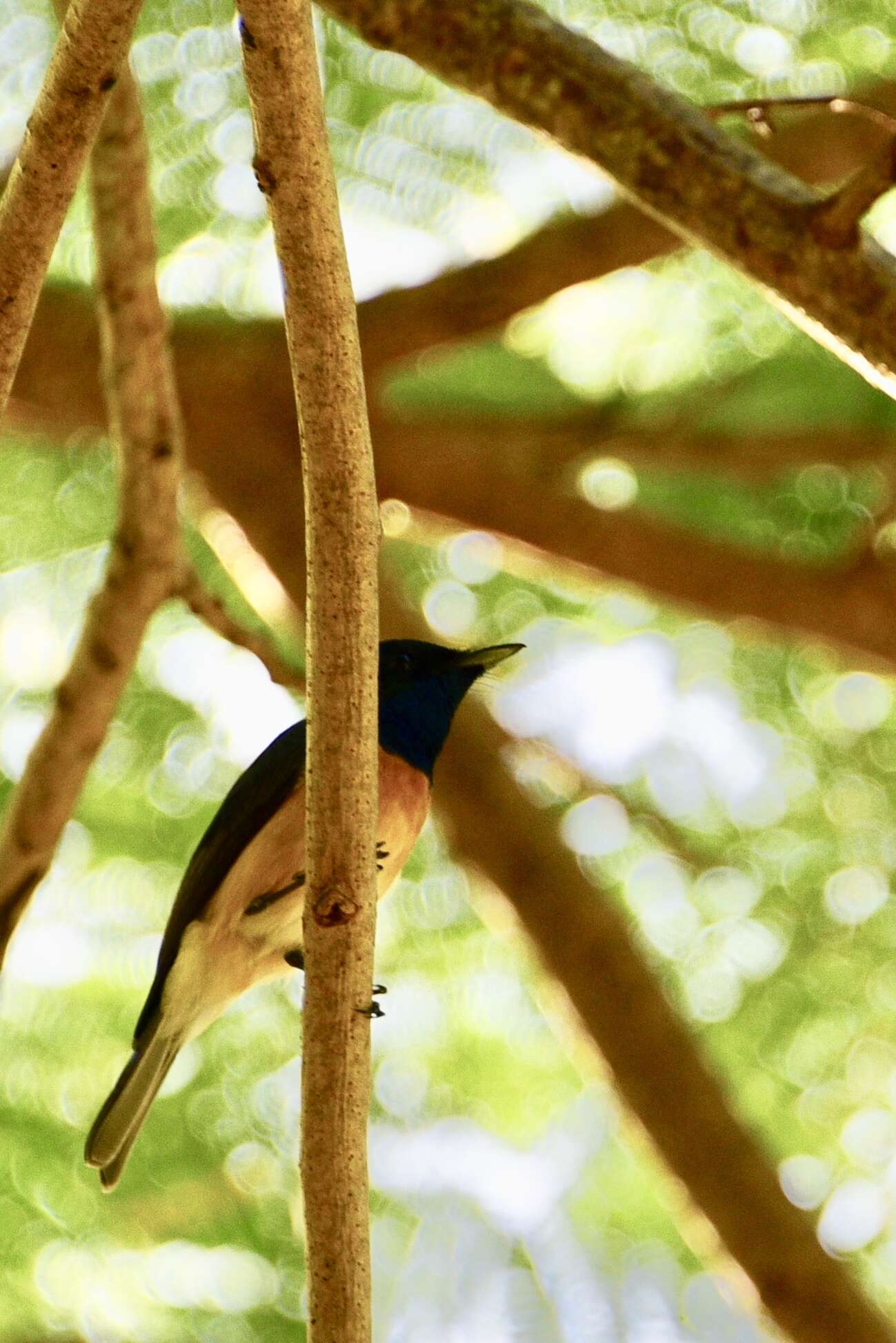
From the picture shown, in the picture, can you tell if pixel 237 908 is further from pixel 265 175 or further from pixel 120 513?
pixel 265 175

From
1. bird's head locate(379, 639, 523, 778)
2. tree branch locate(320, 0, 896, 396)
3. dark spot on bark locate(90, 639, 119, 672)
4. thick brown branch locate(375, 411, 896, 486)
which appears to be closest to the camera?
tree branch locate(320, 0, 896, 396)

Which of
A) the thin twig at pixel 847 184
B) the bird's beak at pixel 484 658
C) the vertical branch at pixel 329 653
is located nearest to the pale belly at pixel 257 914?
the bird's beak at pixel 484 658

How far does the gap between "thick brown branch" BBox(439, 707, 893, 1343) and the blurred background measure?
0.26 ft

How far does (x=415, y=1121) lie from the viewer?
16.4ft

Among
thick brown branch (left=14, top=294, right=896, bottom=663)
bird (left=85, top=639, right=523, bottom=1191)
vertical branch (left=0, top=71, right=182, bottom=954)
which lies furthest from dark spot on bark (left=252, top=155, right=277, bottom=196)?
thick brown branch (left=14, top=294, right=896, bottom=663)

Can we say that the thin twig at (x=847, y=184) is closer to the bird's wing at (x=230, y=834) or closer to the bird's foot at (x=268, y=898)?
the bird's wing at (x=230, y=834)

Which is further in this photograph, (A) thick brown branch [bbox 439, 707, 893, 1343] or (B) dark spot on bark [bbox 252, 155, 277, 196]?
(A) thick brown branch [bbox 439, 707, 893, 1343]

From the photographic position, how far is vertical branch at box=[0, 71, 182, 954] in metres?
3.53

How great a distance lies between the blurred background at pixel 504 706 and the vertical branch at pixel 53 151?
2.02 m

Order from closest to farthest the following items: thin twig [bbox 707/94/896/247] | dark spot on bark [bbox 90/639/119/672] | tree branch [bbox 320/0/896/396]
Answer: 1. thin twig [bbox 707/94/896/247]
2. tree branch [bbox 320/0/896/396]
3. dark spot on bark [bbox 90/639/119/672]

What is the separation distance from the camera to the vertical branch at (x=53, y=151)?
234cm

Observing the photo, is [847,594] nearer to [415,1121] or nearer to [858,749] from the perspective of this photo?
[858,749]

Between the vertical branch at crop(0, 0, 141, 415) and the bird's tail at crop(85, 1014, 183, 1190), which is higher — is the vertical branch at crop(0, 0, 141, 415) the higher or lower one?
the higher one

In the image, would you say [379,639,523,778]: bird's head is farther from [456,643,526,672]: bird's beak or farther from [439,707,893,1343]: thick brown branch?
[439,707,893,1343]: thick brown branch
